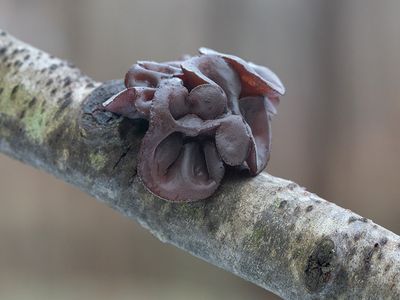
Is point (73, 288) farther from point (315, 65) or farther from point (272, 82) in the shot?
point (272, 82)

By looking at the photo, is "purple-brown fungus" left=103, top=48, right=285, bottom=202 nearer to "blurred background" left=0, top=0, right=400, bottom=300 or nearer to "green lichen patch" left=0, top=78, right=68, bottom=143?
"green lichen patch" left=0, top=78, right=68, bottom=143

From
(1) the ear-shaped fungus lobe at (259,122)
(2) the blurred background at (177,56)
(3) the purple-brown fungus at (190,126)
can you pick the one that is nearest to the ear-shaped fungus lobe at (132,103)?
(3) the purple-brown fungus at (190,126)

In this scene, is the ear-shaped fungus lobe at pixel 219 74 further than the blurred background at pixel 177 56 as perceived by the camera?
No

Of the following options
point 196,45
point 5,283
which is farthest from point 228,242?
point 5,283

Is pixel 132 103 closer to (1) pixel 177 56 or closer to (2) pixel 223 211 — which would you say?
(2) pixel 223 211

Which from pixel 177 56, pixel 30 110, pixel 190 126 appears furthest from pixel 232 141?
pixel 177 56

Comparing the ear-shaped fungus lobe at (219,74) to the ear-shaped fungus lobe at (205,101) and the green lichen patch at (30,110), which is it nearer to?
the ear-shaped fungus lobe at (205,101)

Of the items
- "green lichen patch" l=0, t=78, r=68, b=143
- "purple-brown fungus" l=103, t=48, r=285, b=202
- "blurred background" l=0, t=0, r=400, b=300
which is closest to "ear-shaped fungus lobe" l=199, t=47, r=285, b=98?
"purple-brown fungus" l=103, t=48, r=285, b=202
